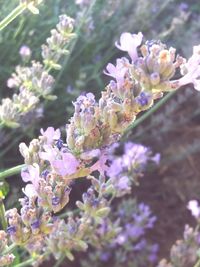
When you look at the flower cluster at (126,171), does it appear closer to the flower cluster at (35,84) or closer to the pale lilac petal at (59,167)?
the flower cluster at (35,84)

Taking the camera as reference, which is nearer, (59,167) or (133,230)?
(59,167)

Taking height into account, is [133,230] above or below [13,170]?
above

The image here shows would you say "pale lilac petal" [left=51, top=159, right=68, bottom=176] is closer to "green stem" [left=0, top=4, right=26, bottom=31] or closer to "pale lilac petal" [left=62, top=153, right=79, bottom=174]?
"pale lilac petal" [left=62, top=153, right=79, bottom=174]

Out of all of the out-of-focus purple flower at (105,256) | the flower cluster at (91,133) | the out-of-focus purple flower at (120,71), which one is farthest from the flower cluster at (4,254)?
the out-of-focus purple flower at (105,256)

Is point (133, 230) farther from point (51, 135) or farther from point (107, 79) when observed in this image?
point (51, 135)

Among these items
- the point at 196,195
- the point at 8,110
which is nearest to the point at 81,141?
the point at 8,110

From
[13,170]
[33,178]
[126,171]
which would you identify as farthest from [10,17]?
[126,171]

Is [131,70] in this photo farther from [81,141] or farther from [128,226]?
[128,226]

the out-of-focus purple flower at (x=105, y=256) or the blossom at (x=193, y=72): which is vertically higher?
the out-of-focus purple flower at (x=105, y=256)
